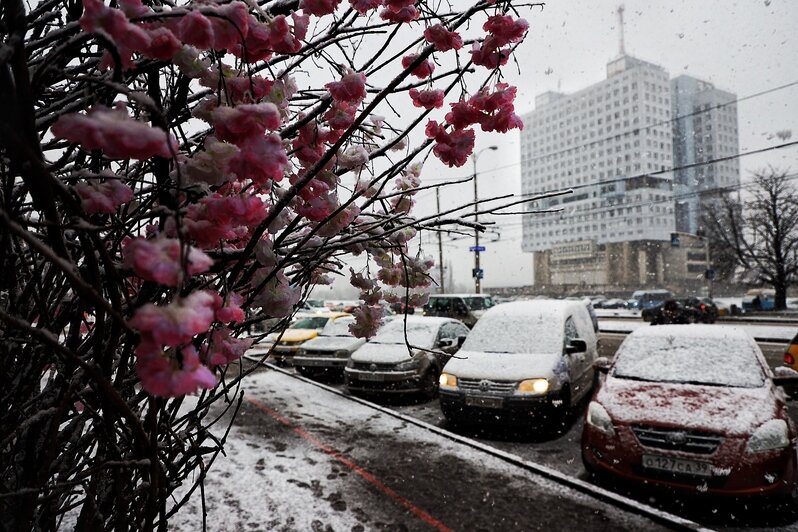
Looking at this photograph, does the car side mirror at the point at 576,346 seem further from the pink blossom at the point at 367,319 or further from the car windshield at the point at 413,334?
the pink blossom at the point at 367,319

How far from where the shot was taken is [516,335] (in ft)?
24.8

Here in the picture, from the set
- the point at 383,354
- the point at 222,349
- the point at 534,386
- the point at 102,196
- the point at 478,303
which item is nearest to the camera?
the point at 102,196

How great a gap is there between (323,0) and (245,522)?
4.17m

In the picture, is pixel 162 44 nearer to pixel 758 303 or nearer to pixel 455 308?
pixel 455 308

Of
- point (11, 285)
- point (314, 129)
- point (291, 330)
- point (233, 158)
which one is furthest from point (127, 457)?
point (291, 330)

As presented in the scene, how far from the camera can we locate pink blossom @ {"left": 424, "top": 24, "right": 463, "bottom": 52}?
154cm

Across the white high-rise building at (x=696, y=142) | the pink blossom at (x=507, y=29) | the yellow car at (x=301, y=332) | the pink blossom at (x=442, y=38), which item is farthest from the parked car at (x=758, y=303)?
the white high-rise building at (x=696, y=142)

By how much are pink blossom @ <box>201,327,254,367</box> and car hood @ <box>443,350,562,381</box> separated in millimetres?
5133

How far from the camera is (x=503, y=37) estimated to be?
61.2 inches

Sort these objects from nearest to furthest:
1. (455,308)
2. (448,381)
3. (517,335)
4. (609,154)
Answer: (448,381), (517,335), (455,308), (609,154)

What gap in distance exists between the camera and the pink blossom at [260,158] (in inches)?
40.1

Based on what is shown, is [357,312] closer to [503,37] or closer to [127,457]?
[127,457]

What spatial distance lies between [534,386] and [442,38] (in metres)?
5.51

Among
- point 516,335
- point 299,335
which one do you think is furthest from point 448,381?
point 299,335
